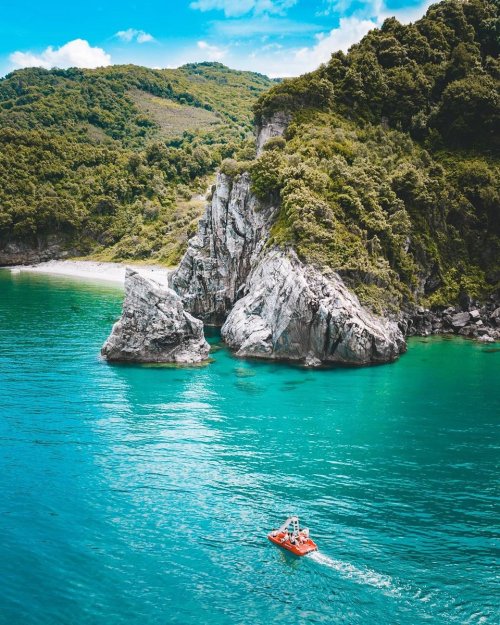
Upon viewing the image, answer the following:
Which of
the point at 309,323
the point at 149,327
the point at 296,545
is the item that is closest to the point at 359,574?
the point at 296,545

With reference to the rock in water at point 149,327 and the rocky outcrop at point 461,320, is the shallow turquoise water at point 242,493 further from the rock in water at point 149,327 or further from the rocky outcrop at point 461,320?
the rocky outcrop at point 461,320

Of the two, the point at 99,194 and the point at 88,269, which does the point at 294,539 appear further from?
the point at 99,194

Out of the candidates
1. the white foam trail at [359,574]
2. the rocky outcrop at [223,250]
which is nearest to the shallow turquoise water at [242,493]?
the white foam trail at [359,574]

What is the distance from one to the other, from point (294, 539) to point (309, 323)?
120 ft

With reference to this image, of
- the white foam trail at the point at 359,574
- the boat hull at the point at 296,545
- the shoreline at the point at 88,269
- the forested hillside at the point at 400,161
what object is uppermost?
the forested hillside at the point at 400,161

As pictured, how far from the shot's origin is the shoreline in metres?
141

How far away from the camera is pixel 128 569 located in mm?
26844

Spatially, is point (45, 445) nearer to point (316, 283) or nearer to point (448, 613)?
point (448, 613)

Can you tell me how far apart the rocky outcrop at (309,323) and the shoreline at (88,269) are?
69690mm

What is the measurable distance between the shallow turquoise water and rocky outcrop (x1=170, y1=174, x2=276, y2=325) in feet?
77.2

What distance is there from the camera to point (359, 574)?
2678cm

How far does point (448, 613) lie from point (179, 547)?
43.6ft

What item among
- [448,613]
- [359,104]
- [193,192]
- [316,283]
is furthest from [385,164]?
[193,192]

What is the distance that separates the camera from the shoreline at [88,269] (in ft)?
464
